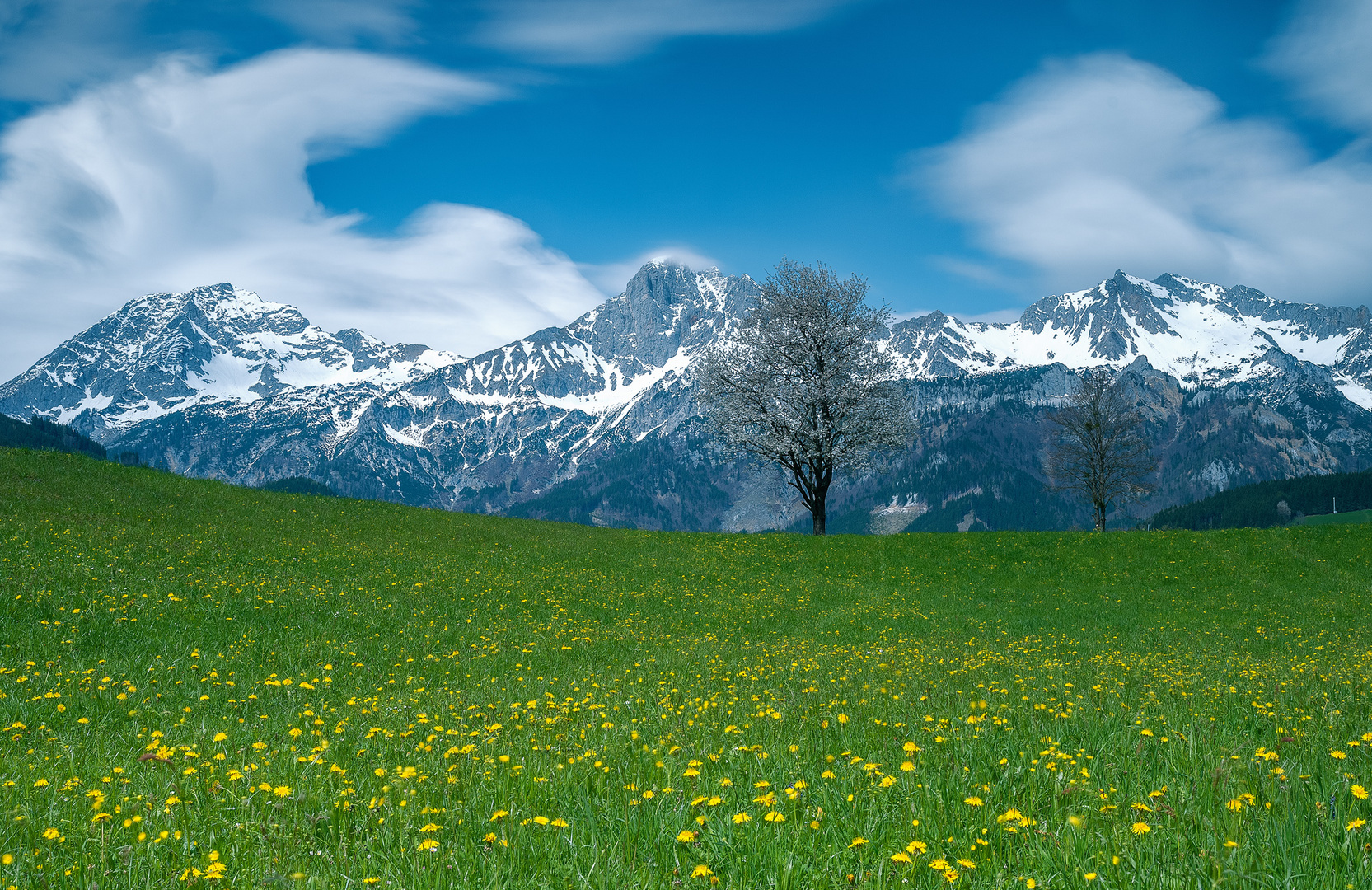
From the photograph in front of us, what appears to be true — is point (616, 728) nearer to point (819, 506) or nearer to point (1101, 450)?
point (819, 506)

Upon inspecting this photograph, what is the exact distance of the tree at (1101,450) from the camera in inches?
2398

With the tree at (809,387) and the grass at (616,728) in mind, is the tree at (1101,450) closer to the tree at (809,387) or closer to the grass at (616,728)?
the tree at (809,387)

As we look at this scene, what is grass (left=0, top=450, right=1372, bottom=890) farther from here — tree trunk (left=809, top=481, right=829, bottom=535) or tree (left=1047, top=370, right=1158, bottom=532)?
tree (left=1047, top=370, right=1158, bottom=532)

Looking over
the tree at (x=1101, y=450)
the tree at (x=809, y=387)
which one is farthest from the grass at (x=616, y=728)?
the tree at (x=1101, y=450)

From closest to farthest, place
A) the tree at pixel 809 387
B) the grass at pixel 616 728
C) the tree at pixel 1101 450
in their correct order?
the grass at pixel 616 728 → the tree at pixel 809 387 → the tree at pixel 1101 450

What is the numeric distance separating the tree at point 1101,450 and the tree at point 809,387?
26.3m

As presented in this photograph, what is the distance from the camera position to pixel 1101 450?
61844 millimetres

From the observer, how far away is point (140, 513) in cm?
2652

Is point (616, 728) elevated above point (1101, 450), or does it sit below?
below

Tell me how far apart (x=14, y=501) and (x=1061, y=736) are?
104ft

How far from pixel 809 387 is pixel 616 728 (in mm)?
36726

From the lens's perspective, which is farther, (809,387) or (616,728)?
(809,387)

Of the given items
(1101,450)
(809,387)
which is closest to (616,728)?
(809,387)

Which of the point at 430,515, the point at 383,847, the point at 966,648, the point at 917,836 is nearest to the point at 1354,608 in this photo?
the point at 966,648
